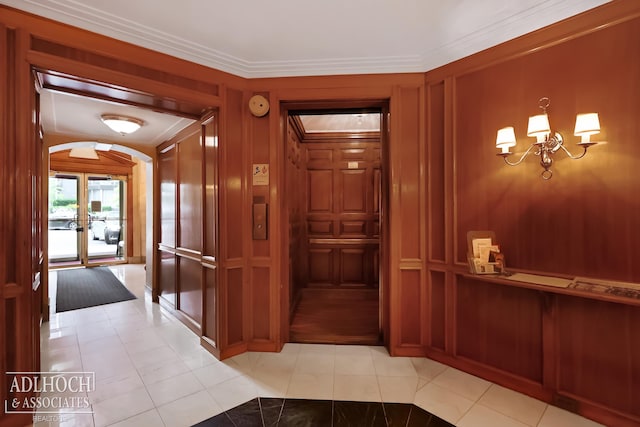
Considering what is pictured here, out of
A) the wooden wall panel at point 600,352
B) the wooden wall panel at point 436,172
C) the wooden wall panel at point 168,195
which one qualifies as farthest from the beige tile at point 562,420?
the wooden wall panel at point 168,195

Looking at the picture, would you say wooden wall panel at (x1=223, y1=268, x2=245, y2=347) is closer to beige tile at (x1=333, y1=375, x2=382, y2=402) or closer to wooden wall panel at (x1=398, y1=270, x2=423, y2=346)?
beige tile at (x1=333, y1=375, x2=382, y2=402)

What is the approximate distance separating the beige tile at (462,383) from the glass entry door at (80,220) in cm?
820

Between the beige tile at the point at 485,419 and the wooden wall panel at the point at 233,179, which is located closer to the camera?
the beige tile at the point at 485,419

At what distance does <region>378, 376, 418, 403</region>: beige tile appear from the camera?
195cm

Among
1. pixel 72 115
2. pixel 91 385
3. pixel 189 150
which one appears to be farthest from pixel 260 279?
pixel 72 115

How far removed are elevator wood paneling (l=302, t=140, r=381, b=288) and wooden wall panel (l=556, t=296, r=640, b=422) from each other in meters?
2.79

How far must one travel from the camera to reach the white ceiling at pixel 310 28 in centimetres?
182

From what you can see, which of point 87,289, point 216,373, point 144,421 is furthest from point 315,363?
point 87,289

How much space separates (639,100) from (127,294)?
20.8 ft

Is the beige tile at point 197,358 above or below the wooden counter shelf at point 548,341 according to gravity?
below

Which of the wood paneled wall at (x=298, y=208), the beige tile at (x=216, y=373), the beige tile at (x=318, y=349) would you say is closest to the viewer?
the beige tile at (x=216, y=373)

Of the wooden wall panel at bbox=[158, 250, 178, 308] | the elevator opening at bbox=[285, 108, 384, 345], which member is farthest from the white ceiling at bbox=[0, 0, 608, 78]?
the wooden wall panel at bbox=[158, 250, 178, 308]

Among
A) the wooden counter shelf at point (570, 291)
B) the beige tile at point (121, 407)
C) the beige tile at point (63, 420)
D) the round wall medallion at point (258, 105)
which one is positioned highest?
the round wall medallion at point (258, 105)

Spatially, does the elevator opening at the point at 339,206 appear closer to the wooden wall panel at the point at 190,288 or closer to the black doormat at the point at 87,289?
the wooden wall panel at the point at 190,288
